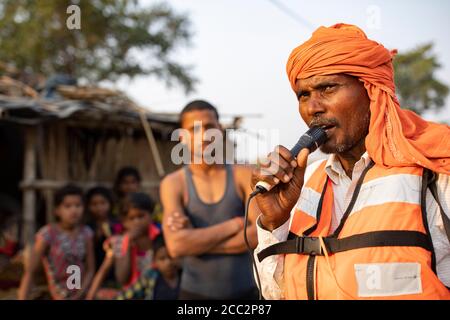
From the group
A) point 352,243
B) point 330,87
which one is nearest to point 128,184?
point 330,87

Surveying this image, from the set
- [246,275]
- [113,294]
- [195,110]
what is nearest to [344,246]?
[246,275]

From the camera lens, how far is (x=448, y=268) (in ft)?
5.18

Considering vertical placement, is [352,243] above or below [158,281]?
above

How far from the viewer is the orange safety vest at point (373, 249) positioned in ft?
4.94

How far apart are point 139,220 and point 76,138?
103 inches

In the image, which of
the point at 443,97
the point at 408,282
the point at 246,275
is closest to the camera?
the point at 408,282

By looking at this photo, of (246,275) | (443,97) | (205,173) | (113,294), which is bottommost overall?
(113,294)

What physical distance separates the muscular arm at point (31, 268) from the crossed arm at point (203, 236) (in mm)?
2229

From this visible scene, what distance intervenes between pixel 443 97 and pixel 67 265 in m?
23.0

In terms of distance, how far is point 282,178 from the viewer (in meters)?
1.62

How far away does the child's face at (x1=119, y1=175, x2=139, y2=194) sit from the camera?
22.1ft

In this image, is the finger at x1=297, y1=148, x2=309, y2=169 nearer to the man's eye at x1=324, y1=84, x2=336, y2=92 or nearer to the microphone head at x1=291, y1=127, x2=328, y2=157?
the microphone head at x1=291, y1=127, x2=328, y2=157

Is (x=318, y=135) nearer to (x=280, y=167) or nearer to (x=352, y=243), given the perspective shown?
(x=280, y=167)
